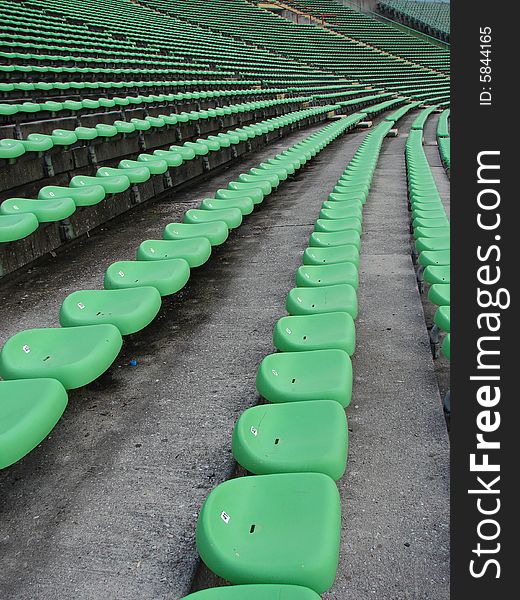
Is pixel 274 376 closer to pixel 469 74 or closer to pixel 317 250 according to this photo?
pixel 469 74

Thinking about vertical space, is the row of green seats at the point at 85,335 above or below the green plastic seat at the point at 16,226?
below

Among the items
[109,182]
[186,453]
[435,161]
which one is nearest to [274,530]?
[186,453]

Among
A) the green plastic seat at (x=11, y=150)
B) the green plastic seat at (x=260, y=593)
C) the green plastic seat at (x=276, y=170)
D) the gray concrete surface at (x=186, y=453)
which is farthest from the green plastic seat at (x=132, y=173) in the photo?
the green plastic seat at (x=260, y=593)

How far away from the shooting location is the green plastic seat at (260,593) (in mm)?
704

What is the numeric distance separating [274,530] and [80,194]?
1854mm

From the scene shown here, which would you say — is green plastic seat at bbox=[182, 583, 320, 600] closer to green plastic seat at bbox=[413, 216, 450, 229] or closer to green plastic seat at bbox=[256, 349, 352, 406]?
green plastic seat at bbox=[256, 349, 352, 406]

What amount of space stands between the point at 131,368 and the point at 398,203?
2703mm

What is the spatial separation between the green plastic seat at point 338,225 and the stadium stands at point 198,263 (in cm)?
2

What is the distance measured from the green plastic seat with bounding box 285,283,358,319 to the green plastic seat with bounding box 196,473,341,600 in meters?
0.80

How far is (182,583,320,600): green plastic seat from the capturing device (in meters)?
0.70

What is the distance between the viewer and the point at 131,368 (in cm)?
166

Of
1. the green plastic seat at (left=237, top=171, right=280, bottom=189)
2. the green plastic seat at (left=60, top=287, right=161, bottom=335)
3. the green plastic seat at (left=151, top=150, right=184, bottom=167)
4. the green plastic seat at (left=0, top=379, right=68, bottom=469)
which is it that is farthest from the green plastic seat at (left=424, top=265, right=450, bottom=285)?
the green plastic seat at (left=151, top=150, right=184, bottom=167)

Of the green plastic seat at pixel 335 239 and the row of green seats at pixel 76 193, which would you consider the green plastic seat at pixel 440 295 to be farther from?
the row of green seats at pixel 76 193

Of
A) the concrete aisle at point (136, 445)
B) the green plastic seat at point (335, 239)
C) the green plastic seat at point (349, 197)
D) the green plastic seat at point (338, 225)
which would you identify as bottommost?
the concrete aisle at point (136, 445)
